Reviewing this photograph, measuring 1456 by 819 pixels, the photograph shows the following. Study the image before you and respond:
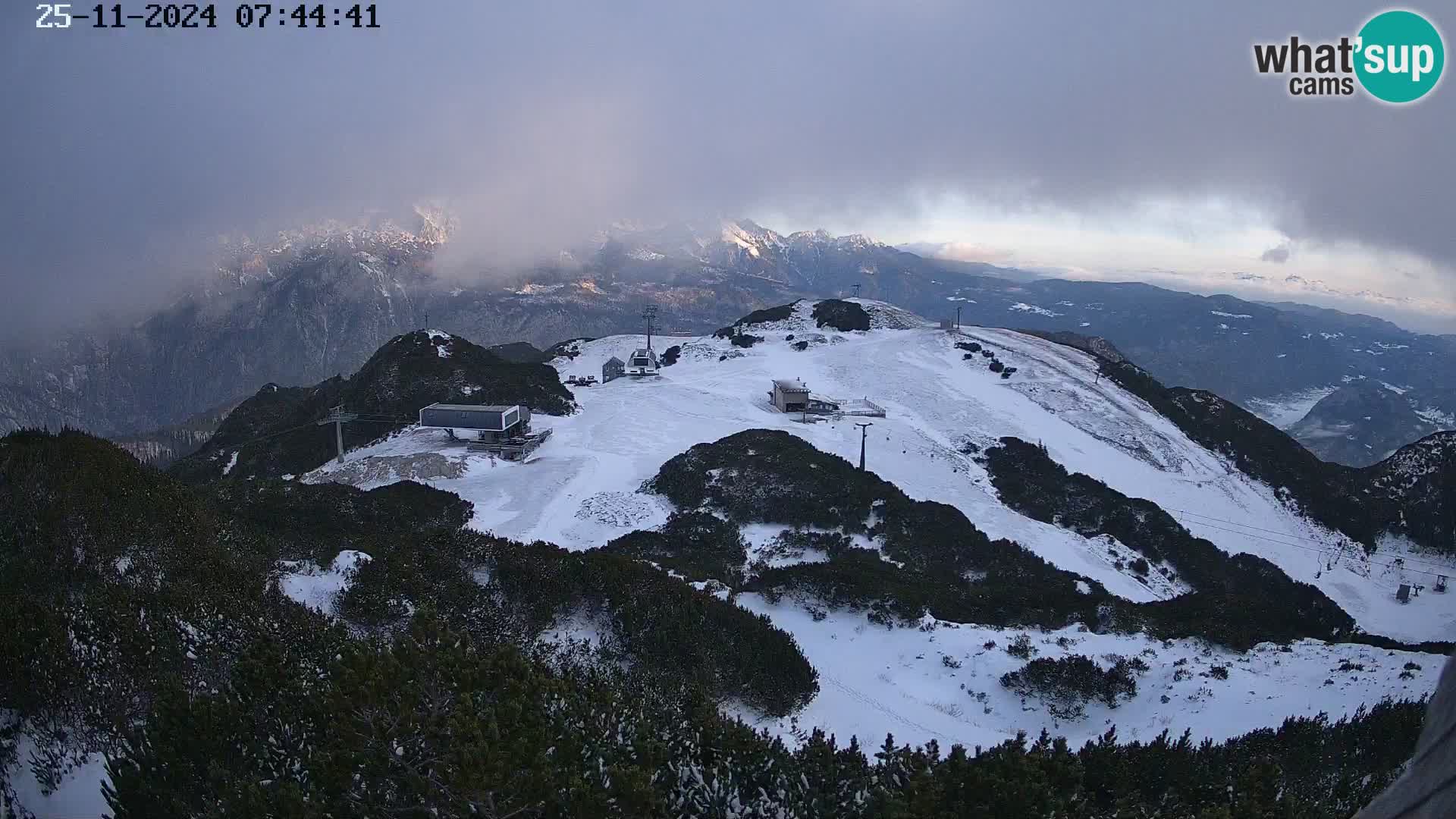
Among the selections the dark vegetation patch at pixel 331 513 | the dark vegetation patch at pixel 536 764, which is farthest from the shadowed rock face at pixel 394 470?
the dark vegetation patch at pixel 536 764

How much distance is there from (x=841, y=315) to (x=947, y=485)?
47189 millimetres

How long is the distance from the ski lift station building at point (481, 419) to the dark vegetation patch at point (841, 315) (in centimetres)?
4761

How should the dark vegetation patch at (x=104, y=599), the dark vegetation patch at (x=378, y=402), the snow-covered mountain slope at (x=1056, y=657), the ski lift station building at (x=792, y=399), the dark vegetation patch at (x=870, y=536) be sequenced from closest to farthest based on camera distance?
the dark vegetation patch at (x=104, y=599), the snow-covered mountain slope at (x=1056, y=657), the dark vegetation patch at (x=870, y=536), the dark vegetation patch at (x=378, y=402), the ski lift station building at (x=792, y=399)

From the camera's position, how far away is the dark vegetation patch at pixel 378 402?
41656 millimetres

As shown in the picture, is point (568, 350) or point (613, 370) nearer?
point (613, 370)

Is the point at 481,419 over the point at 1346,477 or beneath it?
over

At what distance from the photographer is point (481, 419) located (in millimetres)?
38281

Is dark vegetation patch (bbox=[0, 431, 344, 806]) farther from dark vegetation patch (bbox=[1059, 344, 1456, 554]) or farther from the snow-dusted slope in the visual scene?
dark vegetation patch (bbox=[1059, 344, 1456, 554])

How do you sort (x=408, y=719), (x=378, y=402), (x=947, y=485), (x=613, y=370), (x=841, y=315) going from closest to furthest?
(x=408, y=719), (x=947, y=485), (x=378, y=402), (x=613, y=370), (x=841, y=315)

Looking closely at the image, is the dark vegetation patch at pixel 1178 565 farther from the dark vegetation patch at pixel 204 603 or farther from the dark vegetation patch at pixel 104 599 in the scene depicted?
the dark vegetation patch at pixel 104 599

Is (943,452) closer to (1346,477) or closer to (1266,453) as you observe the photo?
(1266,453)

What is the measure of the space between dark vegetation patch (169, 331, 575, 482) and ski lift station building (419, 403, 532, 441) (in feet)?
15.3

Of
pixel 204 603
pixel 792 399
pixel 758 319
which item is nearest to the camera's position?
pixel 204 603

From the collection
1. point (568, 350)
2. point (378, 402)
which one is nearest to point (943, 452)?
point (378, 402)
